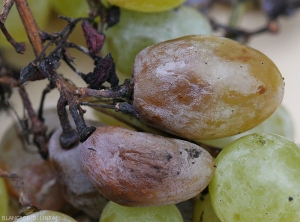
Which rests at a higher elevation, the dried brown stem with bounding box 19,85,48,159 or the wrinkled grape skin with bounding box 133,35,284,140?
the wrinkled grape skin with bounding box 133,35,284,140

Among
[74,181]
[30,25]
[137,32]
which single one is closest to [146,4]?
[137,32]

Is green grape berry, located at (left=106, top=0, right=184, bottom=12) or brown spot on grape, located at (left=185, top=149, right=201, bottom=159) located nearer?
brown spot on grape, located at (left=185, top=149, right=201, bottom=159)

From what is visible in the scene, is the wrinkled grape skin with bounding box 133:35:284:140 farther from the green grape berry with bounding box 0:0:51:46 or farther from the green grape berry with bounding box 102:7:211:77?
the green grape berry with bounding box 0:0:51:46

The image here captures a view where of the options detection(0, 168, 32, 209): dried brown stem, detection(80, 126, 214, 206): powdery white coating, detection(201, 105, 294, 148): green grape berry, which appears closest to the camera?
detection(80, 126, 214, 206): powdery white coating

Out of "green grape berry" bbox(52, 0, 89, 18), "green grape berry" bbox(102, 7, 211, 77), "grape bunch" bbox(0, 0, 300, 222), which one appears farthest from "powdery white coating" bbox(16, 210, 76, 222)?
"green grape berry" bbox(52, 0, 89, 18)

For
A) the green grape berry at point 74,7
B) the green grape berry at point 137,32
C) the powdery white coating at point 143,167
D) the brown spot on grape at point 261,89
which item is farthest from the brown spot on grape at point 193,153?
the green grape berry at point 74,7

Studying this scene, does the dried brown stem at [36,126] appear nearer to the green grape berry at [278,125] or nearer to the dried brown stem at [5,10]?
the dried brown stem at [5,10]
